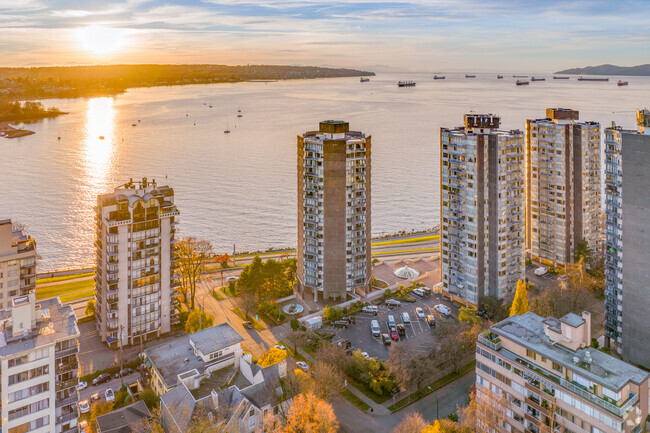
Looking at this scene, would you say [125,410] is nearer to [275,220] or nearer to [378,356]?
[378,356]

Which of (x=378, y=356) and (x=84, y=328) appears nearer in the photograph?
(x=378, y=356)

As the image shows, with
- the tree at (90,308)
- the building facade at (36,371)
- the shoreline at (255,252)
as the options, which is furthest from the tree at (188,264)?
the building facade at (36,371)

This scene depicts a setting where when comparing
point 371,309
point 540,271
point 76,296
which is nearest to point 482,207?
point 371,309

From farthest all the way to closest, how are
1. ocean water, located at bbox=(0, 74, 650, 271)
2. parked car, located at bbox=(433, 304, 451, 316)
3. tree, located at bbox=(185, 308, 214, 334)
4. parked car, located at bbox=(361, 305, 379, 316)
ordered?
ocean water, located at bbox=(0, 74, 650, 271), parked car, located at bbox=(361, 305, 379, 316), parked car, located at bbox=(433, 304, 451, 316), tree, located at bbox=(185, 308, 214, 334)

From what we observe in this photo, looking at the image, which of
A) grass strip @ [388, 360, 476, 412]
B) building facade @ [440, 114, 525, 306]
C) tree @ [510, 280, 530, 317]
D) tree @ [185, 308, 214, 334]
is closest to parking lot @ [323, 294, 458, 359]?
grass strip @ [388, 360, 476, 412]

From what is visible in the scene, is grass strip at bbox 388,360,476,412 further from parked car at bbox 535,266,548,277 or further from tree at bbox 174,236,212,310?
tree at bbox 174,236,212,310

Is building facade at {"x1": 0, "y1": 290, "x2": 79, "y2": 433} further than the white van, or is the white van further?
the white van

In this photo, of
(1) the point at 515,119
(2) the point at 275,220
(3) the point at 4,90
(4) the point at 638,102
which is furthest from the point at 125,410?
(3) the point at 4,90
